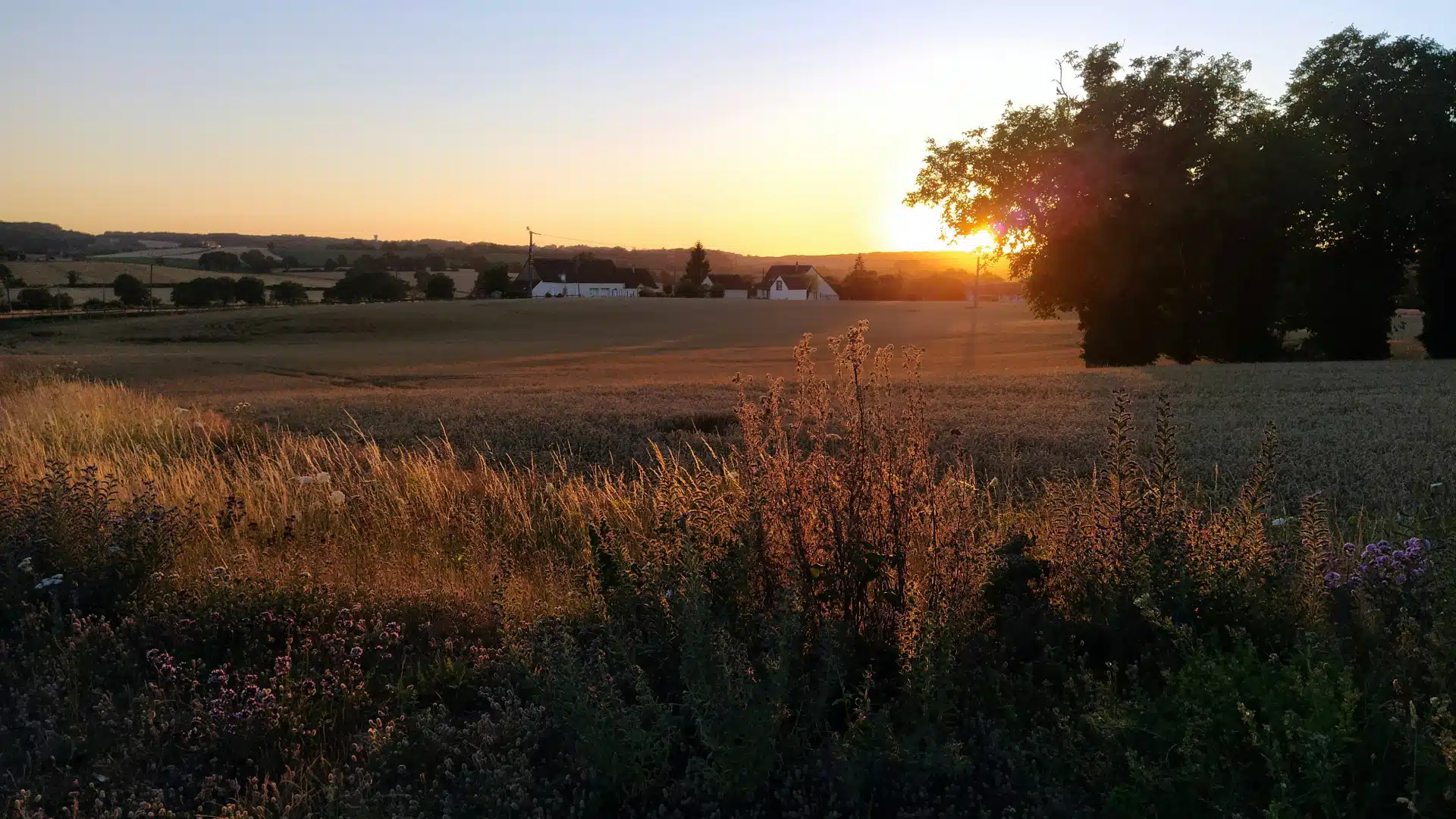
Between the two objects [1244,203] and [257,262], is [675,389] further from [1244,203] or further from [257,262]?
[257,262]

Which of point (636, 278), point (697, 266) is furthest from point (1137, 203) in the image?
point (636, 278)

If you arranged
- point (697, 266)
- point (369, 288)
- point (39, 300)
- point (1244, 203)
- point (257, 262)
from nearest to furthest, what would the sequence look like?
1. point (1244, 203)
2. point (39, 300)
3. point (369, 288)
4. point (257, 262)
5. point (697, 266)

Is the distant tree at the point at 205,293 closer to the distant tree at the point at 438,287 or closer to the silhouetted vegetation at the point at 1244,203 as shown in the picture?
the distant tree at the point at 438,287

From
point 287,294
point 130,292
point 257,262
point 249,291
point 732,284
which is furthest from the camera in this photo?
point 732,284

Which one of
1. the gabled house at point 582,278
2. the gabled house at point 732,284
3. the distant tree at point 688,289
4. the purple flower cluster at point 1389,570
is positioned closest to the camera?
the purple flower cluster at point 1389,570

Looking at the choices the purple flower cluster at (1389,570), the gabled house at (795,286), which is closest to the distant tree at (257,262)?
the gabled house at (795,286)

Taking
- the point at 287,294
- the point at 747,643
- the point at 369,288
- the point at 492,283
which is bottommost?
the point at 747,643

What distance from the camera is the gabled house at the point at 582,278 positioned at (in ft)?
321

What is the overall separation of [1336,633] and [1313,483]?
14.8ft

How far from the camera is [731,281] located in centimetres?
11250

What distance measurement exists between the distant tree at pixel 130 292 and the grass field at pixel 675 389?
9.51 meters

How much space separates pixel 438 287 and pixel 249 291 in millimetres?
13704

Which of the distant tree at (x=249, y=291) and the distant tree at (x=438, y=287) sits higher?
the distant tree at (x=438, y=287)

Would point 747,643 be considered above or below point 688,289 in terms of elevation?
below
